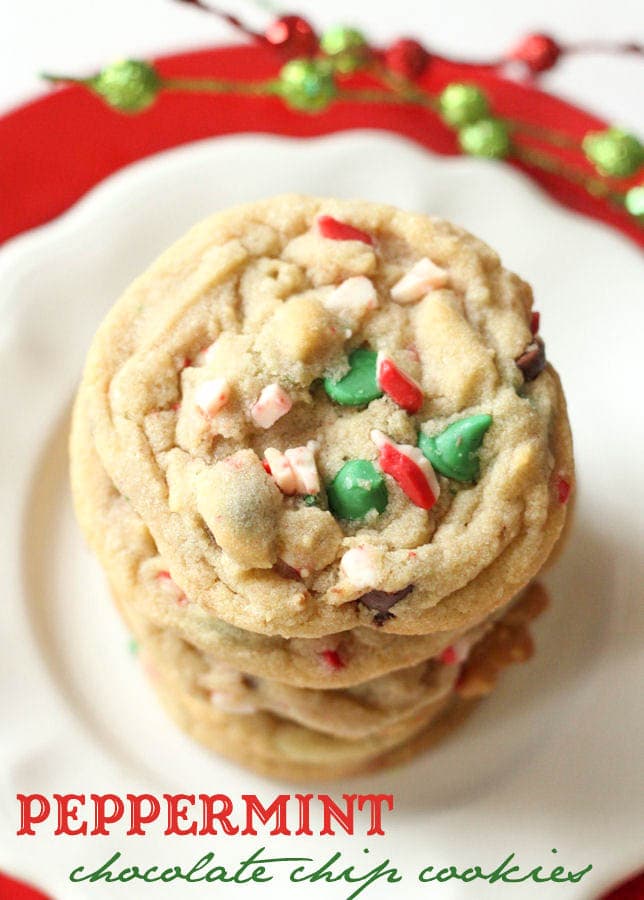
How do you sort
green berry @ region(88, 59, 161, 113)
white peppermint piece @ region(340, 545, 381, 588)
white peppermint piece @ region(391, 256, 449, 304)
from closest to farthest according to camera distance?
white peppermint piece @ region(340, 545, 381, 588)
white peppermint piece @ region(391, 256, 449, 304)
green berry @ region(88, 59, 161, 113)

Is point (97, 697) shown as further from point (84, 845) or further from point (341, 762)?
point (341, 762)

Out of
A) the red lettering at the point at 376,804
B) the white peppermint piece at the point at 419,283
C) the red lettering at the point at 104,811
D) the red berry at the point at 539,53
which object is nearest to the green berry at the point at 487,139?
the red berry at the point at 539,53

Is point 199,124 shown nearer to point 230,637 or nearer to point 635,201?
point 635,201

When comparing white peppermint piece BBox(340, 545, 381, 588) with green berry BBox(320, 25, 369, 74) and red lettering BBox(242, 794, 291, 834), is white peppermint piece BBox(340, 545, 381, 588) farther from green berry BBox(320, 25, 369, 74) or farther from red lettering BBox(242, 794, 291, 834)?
green berry BBox(320, 25, 369, 74)

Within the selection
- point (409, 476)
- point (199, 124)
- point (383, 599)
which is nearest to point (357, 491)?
point (409, 476)

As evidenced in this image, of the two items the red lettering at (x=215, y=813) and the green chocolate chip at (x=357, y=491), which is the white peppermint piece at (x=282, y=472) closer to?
the green chocolate chip at (x=357, y=491)

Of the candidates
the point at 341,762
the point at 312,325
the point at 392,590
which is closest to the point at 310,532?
the point at 392,590

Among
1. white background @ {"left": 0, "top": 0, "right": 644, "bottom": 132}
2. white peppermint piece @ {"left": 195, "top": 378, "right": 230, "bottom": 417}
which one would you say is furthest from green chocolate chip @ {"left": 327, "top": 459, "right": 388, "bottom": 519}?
white background @ {"left": 0, "top": 0, "right": 644, "bottom": 132}
